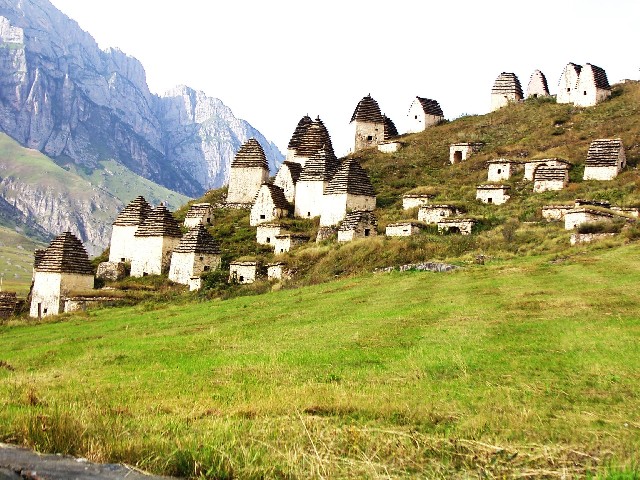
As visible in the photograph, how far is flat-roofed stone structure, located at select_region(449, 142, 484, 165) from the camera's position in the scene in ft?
213

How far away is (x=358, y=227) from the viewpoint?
43844 mm

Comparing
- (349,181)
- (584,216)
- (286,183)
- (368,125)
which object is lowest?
(584,216)

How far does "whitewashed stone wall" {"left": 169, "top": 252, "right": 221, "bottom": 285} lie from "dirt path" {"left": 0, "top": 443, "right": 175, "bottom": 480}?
1473 inches

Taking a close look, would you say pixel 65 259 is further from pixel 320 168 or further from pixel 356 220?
pixel 320 168

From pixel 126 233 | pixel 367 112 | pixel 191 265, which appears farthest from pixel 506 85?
pixel 191 265

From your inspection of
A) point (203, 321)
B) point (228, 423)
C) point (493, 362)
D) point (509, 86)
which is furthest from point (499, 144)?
point (228, 423)

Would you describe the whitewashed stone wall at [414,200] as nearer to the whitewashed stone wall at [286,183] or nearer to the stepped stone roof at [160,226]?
the whitewashed stone wall at [286,183]

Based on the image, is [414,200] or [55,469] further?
[414,200]

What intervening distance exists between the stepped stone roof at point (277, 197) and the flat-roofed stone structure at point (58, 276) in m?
12.5

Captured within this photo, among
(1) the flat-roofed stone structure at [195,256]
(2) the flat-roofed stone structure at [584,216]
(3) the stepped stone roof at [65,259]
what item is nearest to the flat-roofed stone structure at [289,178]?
(1) the flat-roofed stone structure at [195,256]

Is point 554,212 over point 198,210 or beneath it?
beneath

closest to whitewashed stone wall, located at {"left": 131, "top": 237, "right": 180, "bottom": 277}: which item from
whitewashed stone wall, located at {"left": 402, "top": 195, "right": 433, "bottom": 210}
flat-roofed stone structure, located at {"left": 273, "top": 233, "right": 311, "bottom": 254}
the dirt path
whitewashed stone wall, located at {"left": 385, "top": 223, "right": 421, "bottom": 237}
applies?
flat-roofed stone structure, located at {"left": 273, "top": 233, "right": 311, "bottom": 254}

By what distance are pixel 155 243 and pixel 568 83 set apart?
136 feet

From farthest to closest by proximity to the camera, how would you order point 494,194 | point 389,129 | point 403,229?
1. point 389,129
2. point 494,194
3. point 403,229
